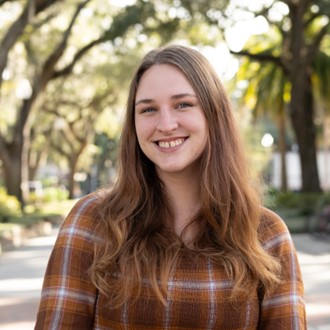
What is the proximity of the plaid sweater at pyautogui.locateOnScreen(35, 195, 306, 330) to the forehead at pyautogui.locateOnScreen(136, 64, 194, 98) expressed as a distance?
398 mm

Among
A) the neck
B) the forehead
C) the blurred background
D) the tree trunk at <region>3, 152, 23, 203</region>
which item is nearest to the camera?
the forehead

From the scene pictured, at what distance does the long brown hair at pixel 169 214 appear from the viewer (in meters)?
1.94

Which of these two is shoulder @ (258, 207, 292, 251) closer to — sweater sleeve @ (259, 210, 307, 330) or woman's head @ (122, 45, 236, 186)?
sweater sleeve @ (259, 210, 307, 330)

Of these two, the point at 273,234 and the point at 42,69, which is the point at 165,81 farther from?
the point at 42,69

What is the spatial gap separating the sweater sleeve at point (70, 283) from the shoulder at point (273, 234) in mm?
502

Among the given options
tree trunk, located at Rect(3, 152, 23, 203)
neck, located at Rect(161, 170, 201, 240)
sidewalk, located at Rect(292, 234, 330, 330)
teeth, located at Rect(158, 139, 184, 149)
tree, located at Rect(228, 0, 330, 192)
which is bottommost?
sidewalk, located at Rect(292, 234, 330, 330)

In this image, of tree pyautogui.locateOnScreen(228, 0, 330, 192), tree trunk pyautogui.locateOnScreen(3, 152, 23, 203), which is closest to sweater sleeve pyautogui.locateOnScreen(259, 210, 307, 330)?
tree pyautogui.locateOnScreen(228, 0, 330, 192)

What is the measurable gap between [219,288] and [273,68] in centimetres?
2488

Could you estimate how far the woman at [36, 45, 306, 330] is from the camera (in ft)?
6.30

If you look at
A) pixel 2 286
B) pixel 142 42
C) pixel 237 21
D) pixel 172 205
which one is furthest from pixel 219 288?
pixel 142 42

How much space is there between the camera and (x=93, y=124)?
126 ft

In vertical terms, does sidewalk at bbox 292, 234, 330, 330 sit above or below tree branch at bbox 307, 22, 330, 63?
below

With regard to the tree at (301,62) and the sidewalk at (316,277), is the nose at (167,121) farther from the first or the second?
the tree at (301,62)

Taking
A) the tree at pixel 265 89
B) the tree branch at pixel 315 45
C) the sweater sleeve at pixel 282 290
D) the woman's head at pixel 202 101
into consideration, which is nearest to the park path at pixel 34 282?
the sweater sleeve at pixel 282 290
